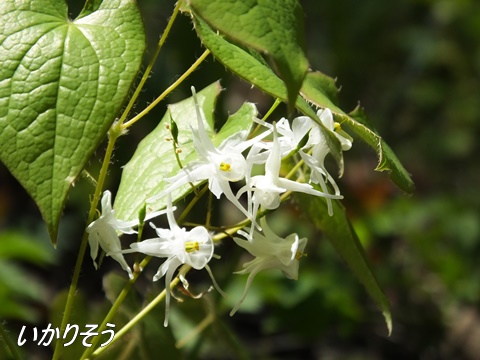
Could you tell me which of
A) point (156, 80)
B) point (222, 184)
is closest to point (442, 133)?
point (156, 80)

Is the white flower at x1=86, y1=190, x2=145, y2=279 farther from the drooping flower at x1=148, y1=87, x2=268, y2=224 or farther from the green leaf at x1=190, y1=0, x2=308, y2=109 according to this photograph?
the green leaf at x1=190, y1=0, x2=308, y2=109

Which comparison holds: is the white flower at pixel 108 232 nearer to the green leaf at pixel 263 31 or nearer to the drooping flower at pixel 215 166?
the drooping flower at pixel 215 166

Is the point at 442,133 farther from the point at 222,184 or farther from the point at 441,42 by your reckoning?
the point at 222,184

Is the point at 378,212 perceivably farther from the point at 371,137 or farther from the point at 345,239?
the point at 371,137

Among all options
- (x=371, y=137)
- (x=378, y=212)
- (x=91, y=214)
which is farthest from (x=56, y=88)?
(x=378, y=212)

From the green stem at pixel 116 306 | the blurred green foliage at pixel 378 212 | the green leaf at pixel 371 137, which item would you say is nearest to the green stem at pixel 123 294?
the green stem at pixel 116 306

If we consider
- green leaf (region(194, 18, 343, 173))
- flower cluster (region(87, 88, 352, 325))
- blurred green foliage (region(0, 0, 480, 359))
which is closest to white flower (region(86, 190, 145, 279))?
flower cluster (region(87, 88, 352, 325))
